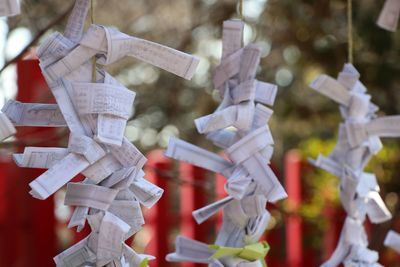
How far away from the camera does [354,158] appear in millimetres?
667

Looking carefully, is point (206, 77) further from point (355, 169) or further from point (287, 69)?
point (355, 169)

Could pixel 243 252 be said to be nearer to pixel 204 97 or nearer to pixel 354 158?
pixel 354 158

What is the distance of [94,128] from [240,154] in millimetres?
134

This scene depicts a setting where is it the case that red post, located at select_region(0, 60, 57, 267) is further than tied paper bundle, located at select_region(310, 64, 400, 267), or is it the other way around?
red post, located at select_region(0, 60, 57, 267)

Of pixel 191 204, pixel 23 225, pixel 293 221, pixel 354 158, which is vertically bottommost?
pixel 293 221

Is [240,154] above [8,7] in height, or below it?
below

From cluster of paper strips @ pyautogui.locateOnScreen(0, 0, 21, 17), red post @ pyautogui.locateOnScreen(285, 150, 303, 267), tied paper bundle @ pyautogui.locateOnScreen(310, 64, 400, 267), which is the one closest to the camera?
cluster of paper strips @ pyautogui.locateOnScreen(0, 0, 21, 17)

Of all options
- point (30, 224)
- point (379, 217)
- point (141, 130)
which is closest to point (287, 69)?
point (141, 130)

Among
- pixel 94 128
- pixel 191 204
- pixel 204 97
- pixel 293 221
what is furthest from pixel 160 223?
pixel 94 128

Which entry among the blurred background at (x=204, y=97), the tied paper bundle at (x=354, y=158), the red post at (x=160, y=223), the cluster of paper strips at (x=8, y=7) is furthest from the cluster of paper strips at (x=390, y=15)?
the red post at (x=160, y=223)

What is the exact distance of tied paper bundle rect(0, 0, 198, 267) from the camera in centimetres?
46

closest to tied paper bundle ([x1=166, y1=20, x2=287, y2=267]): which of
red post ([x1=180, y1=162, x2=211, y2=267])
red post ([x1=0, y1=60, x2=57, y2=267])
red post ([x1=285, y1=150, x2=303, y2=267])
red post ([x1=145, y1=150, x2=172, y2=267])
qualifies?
red post ([x1=0, y1=60, x2=57, y2=267])

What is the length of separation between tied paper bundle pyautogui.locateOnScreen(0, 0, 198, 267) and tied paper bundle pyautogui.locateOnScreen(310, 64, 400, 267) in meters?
0.22

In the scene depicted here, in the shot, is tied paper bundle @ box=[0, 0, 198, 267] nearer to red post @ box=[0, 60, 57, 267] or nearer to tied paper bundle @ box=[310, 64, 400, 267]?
tied paper bundle @ box=[310, 64, 400, 267]
